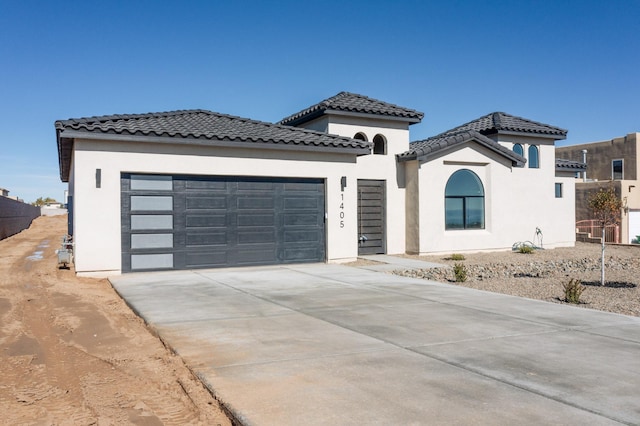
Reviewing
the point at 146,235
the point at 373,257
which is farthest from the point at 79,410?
the point at 373,257

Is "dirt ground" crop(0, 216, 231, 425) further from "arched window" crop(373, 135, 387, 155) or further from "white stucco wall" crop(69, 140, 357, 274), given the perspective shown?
"arched window" crop(373, 135, 387, 155)

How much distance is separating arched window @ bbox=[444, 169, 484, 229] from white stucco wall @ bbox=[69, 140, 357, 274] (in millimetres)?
5582

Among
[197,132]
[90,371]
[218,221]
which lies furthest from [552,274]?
[90,371]

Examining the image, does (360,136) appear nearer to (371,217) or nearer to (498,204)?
(371,217)

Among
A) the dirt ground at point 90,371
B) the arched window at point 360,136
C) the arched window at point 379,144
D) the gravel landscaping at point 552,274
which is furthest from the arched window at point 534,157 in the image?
the dirt ground at point 90,371

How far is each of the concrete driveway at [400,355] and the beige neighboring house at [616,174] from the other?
25.0 m

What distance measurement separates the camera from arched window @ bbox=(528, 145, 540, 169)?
911 inches

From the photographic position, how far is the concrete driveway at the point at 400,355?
429cm

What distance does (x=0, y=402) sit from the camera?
4.62 m

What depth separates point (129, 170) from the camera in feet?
44.0

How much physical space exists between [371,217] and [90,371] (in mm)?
14095

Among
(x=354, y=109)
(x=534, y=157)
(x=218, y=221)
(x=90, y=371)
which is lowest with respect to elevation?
(x=90, y=371)

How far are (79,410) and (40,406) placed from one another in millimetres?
379

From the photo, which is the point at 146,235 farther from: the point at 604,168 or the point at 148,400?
the point at 604,168
